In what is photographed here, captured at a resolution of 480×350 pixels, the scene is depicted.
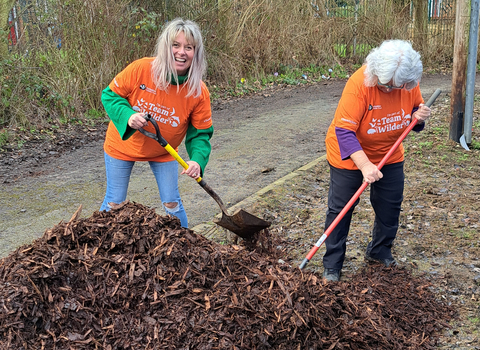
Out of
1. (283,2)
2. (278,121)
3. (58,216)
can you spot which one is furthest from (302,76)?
(58,216)

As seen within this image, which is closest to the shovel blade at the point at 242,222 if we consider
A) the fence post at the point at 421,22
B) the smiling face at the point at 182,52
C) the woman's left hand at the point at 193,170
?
the woman's left hand at the point at 193,170

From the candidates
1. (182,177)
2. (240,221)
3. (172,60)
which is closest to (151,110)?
(172,60)

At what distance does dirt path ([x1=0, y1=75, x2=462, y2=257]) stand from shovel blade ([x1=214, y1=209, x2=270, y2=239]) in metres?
1.17

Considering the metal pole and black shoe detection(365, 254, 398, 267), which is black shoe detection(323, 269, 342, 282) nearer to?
black shoe detection(365, 254, 398, 267)

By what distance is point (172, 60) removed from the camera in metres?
3.30

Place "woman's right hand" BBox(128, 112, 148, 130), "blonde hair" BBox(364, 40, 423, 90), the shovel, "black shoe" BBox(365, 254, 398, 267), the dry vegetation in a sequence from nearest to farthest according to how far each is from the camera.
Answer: "blonde hair" BBox(364, 40, 423, 90)
"woman's right hand" BBox(128, 112, 148, 130)
the shovel
"black shoe" BBox(365, 254, 398, 267)
the dry vegetation

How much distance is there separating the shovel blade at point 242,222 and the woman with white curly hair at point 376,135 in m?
0.55

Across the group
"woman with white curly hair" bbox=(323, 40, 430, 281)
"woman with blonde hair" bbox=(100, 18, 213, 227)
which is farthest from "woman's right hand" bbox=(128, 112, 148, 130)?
"woman with white curly hair" bbox=(323, 40, 430, 281)

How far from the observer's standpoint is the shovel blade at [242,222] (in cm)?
357

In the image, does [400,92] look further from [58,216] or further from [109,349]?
[58,216]

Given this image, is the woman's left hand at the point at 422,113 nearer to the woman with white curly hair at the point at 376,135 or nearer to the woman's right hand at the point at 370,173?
the woman with white curly hair at the point at 376,135

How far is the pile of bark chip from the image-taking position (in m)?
2.37

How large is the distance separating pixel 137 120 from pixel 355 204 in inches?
69.1

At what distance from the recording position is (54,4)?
8.16 metres
